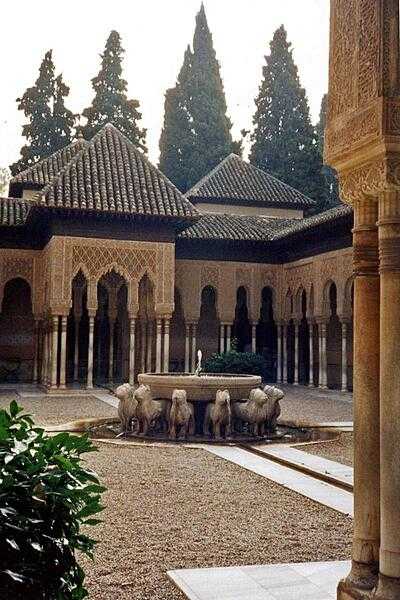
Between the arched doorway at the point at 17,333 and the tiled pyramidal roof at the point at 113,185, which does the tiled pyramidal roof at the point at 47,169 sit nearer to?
the tiled pyramidal roof at the point at 113,185

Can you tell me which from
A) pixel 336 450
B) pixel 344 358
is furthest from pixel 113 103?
pixel 336 450

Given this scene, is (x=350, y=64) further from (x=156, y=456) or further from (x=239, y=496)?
(x=156, y=456)

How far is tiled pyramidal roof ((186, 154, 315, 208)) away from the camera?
32.6 m

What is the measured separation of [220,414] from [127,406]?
5.48ft

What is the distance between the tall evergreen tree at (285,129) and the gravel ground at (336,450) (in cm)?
3023

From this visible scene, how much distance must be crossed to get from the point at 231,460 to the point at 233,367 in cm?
1303

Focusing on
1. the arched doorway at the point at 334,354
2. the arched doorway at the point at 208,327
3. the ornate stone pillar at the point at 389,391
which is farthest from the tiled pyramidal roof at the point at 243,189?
the ornate stone pillar at the point at 389,391

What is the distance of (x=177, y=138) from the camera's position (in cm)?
4259

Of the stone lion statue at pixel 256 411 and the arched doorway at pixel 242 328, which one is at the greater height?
the arched doorway at pixel 242 328

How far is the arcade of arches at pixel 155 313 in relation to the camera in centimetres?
2252

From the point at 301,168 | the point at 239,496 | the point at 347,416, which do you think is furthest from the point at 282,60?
the point at 239,496

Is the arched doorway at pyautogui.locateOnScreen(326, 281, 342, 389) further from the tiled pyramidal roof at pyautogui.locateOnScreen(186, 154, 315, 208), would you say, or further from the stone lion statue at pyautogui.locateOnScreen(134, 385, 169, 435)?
the stone lion statue at pyautogui.locateOnScreen(134, 385, 169, 435)

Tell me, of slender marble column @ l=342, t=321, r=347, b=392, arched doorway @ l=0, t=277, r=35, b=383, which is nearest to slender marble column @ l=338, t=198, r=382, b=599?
slender marble column @ l=342, t=321, r=347, b=392

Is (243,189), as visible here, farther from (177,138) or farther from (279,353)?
(177,138)
